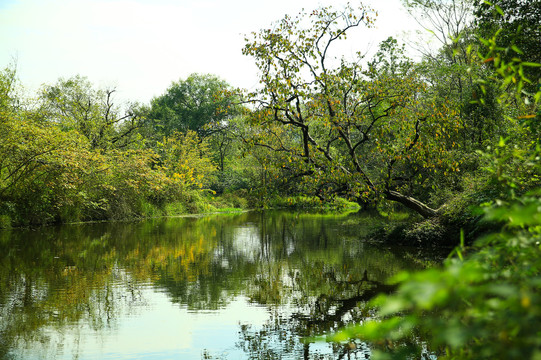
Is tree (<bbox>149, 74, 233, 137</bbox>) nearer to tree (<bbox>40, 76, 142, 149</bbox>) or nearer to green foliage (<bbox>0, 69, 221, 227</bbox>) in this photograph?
tree (<bbox>40, 76, 142, 149</bbox>)

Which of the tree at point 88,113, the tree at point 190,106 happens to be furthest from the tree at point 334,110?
the tree at point 190,106

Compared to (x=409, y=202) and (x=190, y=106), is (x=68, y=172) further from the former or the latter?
(x=190, y=106)

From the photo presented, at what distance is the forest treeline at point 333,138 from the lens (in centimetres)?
1226

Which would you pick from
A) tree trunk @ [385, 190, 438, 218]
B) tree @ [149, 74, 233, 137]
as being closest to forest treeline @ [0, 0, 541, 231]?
tree trunk @ [385, 190, 438, 218]

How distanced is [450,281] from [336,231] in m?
18.6

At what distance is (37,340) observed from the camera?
19.2 feet

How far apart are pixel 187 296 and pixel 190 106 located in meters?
56.3

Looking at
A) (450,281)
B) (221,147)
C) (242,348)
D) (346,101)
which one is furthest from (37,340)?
(221,147)

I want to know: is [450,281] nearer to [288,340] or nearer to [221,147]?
[288,340]

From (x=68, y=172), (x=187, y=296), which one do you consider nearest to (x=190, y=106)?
(x=68, y=172)

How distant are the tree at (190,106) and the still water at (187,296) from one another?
147ft

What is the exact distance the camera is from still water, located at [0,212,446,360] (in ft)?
18.8

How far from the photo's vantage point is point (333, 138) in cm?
1479

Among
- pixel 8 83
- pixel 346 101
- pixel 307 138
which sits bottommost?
pixel 307 138
